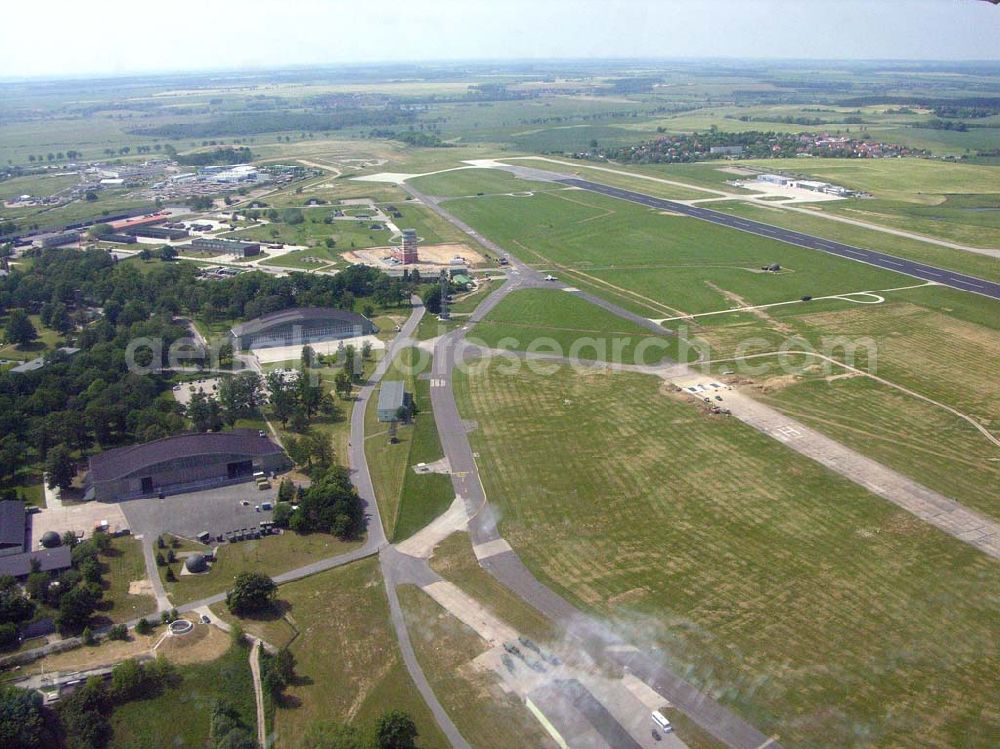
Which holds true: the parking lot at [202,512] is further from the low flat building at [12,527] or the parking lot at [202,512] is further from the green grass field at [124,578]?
the low flat building at [12,527]

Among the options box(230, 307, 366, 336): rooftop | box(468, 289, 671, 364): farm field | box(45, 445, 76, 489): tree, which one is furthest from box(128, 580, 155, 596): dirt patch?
box(468, 289, 671, 364): farm field

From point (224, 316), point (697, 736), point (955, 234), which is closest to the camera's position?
point (697, 736)

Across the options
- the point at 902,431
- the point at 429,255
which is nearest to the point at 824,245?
the point at 429,255

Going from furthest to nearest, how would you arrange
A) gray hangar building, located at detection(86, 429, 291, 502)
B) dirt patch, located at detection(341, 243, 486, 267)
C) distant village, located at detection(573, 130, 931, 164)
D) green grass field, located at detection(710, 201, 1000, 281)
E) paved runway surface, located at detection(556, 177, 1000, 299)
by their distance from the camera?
distant village, located at detection(573, 130, 931, 164) → dirt patch, located at detection(341, 243, 486, 267) → green grass field, located at detection(710, 201, 1000, 281) → paved runway surface, located at detection(556, 177, 1000, 299) → gray hangar building, located at detection(86, 429, 291, 502)

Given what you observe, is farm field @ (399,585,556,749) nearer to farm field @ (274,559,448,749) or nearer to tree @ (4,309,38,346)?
farm field @ (274,559,448,749)

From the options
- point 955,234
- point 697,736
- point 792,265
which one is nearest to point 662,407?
point 697,736

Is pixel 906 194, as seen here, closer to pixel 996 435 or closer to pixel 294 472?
pixel 996 435
